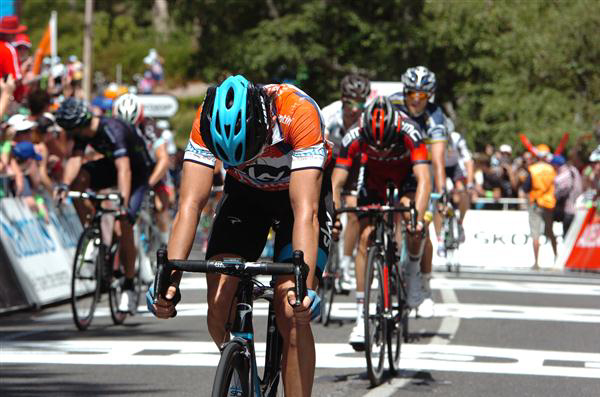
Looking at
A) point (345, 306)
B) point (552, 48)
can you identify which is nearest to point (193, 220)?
point (345, 306)

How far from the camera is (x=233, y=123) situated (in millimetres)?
5965

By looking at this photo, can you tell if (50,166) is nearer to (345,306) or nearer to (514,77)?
(345,306)

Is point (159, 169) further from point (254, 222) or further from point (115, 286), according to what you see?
point (254, 222)

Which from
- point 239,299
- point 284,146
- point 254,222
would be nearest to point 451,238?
point 254,222

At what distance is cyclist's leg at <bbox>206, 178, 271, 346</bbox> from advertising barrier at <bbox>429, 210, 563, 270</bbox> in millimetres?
18272

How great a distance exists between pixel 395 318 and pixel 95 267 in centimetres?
396

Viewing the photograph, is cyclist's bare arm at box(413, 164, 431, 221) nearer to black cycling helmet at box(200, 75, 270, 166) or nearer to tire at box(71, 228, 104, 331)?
tire at box(71, 228, 104, 331)

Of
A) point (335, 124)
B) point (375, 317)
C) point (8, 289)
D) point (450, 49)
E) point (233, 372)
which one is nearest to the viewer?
point (233, 372)

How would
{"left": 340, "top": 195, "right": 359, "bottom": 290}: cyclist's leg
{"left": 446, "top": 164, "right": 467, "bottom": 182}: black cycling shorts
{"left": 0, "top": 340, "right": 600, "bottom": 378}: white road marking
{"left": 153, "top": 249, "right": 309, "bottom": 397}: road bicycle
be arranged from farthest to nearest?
{"left": 446, "top": 164, "right": 467, "bottom": 182}: black cycling shorts < {"left": 340, "top": 195, "right": 359, "bottom": 290}: cyclist's leg < {"left": 0, "top": 340, "right": 600, "bottom": 378}: white road marking < {"left": 153, "top": 249, "right": 309, "bottom": 397}: road bicycle

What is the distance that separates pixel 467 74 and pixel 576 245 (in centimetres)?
1775

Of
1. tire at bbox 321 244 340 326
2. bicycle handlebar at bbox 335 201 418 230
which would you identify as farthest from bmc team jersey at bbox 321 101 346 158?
bicycle handlebar at bbox 335 201 418 230

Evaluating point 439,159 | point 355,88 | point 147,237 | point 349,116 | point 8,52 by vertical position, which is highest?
point 8,52

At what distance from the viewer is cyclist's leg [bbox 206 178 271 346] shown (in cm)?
659

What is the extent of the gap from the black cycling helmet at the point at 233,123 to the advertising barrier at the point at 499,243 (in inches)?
752
